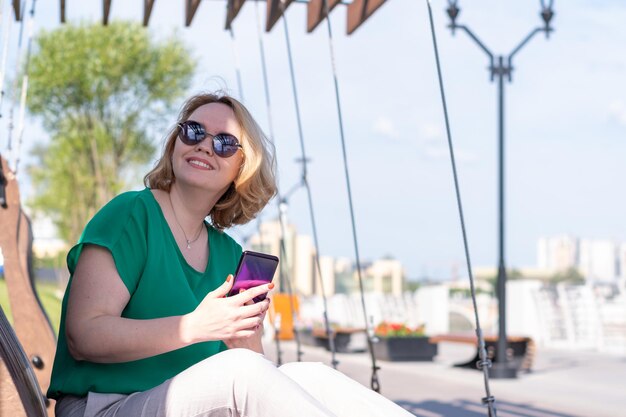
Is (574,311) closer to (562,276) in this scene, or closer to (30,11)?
(30,11)

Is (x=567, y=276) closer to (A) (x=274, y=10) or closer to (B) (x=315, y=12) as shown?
(B) (x=315, y=12)

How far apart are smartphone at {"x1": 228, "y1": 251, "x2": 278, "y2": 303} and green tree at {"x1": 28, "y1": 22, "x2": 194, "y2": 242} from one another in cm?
2980

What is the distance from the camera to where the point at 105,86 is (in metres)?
32.9

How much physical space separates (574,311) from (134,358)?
1746cm

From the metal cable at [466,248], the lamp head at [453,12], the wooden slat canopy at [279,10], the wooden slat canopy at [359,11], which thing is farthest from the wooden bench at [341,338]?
the metal cable at [466,248]

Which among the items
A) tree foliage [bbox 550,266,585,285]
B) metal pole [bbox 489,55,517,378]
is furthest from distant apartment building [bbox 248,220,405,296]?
metal pole [bbox 489,55,517,378]

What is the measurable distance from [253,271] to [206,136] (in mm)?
470

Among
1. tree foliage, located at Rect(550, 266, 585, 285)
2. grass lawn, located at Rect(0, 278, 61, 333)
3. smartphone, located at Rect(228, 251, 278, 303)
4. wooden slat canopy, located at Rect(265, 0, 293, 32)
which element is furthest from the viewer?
tree foliage, located at Rect(550, 266, 585, 285)

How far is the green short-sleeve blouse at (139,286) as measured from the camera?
2602 mm

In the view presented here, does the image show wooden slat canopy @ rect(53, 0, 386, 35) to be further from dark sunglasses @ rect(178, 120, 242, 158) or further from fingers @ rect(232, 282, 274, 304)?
fingers @ rect(232, 282, 274, 304)

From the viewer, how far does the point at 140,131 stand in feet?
Answer: 113

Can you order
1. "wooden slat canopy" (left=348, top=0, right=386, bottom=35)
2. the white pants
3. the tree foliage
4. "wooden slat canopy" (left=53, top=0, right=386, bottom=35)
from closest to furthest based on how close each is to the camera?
the white pants → "wooden slat canopy" (left=348, top=0, right=386, bottom=35) → "wooden slat canopy" (left=53, top=0, right=386, bottom=35) → the tree foliage

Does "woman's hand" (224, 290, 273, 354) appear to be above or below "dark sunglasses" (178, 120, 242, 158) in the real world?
below

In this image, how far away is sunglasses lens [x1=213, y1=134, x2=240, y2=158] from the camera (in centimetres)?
294
